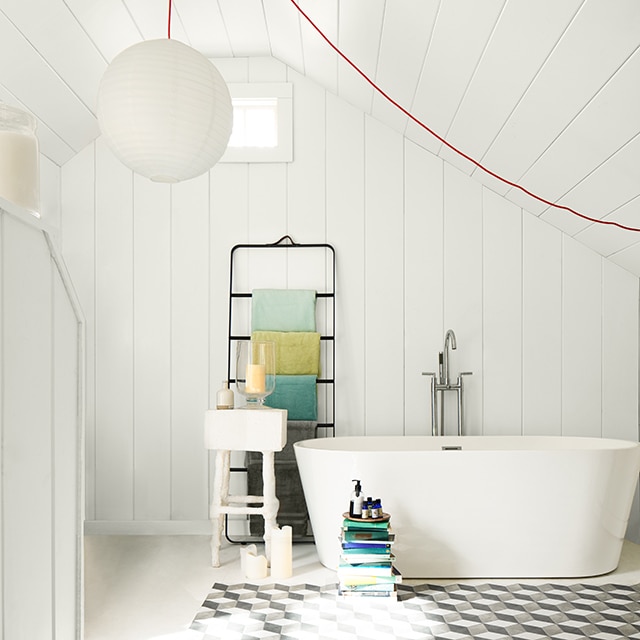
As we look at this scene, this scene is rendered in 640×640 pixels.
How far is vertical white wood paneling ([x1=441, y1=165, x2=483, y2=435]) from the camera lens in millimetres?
4625

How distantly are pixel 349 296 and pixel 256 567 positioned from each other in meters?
1.69

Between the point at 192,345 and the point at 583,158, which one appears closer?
the point at 583,158

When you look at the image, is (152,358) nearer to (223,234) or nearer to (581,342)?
(223,234)

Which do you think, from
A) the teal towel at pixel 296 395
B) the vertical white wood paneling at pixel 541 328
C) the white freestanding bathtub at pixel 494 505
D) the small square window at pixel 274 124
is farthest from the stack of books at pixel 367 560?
the small square window at pixel 274 124

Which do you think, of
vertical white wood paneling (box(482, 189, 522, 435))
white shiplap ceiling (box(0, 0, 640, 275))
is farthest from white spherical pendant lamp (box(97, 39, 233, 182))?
vertical white wood paneling (box(482, 189, 522, 435))

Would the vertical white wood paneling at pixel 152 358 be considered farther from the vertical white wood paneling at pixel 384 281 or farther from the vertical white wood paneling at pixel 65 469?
the vertical white wood paneling at pixel 65 469

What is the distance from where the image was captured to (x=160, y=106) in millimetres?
2432

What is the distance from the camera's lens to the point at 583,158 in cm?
335

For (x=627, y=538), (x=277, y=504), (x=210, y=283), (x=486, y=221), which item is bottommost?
(x=627, y=538)

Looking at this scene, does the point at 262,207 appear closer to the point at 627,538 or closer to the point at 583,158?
the point at 583,158

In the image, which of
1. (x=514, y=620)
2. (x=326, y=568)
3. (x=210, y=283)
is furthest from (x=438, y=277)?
(x=514, y=620)

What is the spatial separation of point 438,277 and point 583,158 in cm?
145

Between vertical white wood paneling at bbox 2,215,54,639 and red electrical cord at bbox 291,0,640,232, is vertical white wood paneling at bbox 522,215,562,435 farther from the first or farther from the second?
vertical white wood paneling at bbox 2,215,54,639

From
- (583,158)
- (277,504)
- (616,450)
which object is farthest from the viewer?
(277,504)
